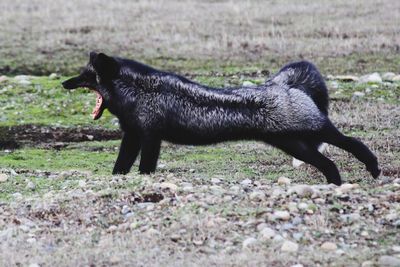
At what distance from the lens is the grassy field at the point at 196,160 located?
807 cm

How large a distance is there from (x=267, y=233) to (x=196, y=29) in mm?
21168

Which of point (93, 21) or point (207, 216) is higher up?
point (207, 216)

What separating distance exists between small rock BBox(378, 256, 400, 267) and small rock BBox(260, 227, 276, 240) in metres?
1.16

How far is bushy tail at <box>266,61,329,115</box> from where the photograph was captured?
11.2 m

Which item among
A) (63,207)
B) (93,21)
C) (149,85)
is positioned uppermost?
(149,85)

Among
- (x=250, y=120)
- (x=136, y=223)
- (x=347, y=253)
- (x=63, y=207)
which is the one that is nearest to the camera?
(x=347, y=253)

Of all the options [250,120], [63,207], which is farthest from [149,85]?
[63,207]

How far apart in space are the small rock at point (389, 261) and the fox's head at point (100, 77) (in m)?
5.45

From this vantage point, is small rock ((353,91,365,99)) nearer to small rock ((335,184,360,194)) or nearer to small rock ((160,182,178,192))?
small rock ((335,184,360,194))

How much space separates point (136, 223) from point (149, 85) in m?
3.21

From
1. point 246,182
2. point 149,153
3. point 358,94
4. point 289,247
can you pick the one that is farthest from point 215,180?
point 358,94

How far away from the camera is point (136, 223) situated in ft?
28.7

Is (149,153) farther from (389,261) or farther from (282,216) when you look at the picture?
(389,261)

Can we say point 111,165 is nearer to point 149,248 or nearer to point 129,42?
point 149,248
